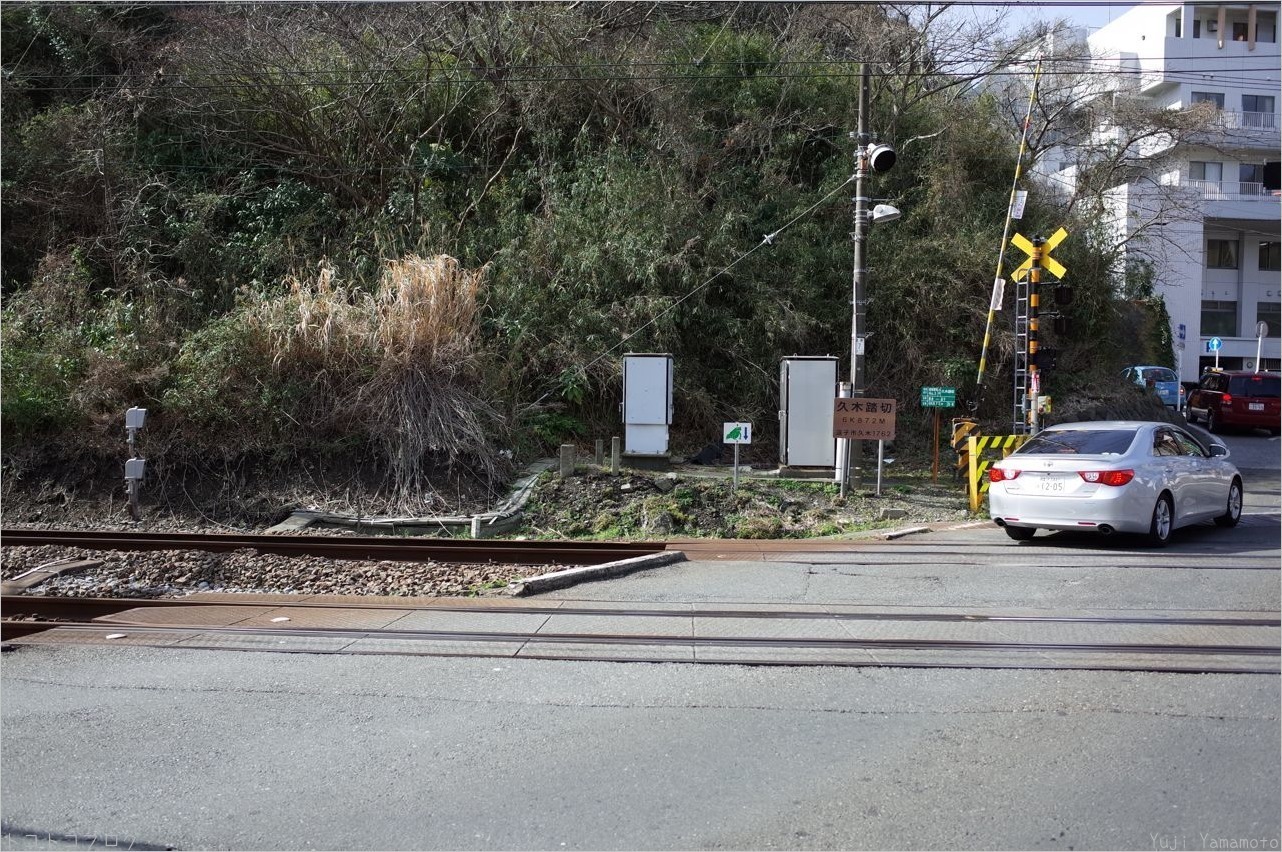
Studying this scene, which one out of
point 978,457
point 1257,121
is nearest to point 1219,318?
point 1257,121

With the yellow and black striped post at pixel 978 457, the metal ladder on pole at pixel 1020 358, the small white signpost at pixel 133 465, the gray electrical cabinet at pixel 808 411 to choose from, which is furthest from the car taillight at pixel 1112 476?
the small white signpost at pixel 133 465

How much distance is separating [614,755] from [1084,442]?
28.9ft

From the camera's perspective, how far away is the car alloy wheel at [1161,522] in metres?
11.3

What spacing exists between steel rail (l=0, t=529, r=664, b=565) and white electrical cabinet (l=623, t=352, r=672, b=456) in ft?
18.2

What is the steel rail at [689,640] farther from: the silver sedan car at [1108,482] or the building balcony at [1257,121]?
the building balcony at [1257,121]

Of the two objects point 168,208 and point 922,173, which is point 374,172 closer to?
point 168,208

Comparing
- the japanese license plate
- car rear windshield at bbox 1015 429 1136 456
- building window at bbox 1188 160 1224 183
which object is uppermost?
building window at bbox 1188 160 1224 183

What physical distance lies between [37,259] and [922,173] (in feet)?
68.7

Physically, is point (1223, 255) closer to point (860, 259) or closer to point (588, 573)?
point (860, 259)

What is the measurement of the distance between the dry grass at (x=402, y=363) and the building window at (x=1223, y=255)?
45.0m

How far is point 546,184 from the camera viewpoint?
77.1ft

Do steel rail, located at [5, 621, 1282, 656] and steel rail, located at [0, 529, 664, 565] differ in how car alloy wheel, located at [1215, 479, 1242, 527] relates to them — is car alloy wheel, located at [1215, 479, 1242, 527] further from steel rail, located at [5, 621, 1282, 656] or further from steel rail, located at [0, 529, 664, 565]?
steel rail, located at [0, 529, 664, 565]

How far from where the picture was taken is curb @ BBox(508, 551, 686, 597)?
→ 30.5 feet

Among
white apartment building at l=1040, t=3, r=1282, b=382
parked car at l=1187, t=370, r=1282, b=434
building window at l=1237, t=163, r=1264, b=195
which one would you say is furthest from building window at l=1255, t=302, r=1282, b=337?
parked car at l=1187, t=370, r=1282, b=434
